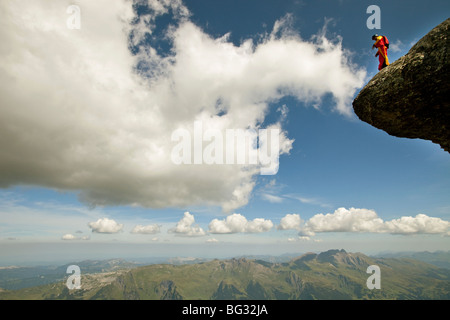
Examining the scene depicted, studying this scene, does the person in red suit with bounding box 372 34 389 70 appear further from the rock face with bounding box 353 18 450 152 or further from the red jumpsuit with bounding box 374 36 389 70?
the rock face with bounding box 353 18 450 152

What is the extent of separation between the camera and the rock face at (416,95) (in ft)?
36.6

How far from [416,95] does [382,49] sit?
17.1ft

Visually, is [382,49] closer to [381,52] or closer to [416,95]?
[381,52]

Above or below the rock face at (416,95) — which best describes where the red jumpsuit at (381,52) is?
above

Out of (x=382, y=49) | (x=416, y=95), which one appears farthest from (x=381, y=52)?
(x=416, y=95)

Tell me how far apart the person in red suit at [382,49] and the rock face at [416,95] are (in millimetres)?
2419

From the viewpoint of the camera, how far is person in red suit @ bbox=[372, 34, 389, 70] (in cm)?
1543

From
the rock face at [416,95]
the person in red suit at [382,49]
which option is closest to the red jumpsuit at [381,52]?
the person in red suit at [382,49]

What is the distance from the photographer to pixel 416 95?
1245 cm

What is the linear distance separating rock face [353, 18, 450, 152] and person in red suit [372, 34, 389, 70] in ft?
7.94

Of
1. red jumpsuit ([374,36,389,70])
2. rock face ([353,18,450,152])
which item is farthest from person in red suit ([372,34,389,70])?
rock face ([353,18,450,152])

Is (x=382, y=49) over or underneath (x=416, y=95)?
over

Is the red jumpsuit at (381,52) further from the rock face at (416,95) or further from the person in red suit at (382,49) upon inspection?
the rock face at (416,95)
